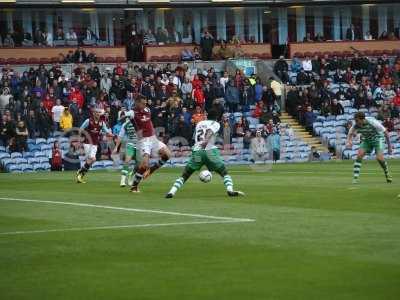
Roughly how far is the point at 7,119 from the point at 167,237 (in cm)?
2638

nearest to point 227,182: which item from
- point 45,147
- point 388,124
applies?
point 45,147

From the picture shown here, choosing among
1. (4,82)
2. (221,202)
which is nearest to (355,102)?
(4,82)

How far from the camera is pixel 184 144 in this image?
43188 mm

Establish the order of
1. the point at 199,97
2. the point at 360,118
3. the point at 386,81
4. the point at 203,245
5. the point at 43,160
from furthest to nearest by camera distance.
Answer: the point at 386,81 → the point at 199,97 → the point at 43,160 → the point at 360,118 → the point at 203,245

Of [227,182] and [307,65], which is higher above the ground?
[307,65]

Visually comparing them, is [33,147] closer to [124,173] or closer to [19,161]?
[19,161]

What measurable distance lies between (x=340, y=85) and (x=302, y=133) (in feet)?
14.0

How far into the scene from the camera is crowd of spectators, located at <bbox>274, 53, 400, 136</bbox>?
4772cm

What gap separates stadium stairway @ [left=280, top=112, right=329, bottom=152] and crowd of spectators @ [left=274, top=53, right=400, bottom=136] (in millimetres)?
263

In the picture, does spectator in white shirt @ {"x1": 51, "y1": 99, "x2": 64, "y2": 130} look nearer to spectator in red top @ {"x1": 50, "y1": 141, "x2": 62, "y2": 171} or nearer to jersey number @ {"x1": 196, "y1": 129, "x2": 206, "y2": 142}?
spectator in red top @ {"x1": 50, "y1": 141, "x2": 62, "y2": 171}

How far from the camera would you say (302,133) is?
1857 inches

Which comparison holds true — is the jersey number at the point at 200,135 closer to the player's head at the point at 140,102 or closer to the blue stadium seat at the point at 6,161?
the player's head at the point at 140,102

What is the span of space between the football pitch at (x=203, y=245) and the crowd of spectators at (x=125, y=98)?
57.0ft

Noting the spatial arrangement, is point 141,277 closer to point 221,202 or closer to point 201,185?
point 221,202
